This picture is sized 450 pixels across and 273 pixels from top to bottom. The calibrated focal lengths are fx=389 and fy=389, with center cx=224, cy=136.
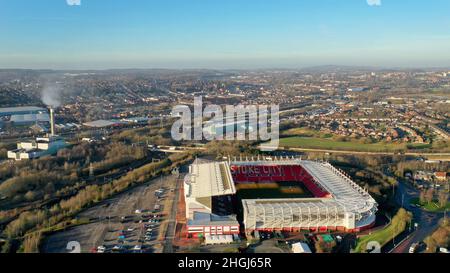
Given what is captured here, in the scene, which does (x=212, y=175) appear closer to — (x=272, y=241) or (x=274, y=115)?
(x=272, y=241)

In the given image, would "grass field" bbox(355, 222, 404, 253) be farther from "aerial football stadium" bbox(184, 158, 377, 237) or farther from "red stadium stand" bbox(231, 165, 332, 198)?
"red stadium stand" bbox(231, 165, 332, 198)

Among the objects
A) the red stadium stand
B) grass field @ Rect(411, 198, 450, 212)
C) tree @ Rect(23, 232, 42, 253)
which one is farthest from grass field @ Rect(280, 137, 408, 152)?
tree @ Rect(23, 232, 42, 253)

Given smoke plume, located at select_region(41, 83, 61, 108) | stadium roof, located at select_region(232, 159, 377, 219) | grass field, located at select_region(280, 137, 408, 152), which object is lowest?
grass field, located at select_region(280, 137, 408, 152)

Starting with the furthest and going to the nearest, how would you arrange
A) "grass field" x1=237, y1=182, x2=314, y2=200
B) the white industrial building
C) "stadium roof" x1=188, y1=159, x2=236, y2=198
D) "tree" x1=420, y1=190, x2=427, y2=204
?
the white industrial building, "grass field" x1=237, y1=182, x2=314, y2=200, "tree" x1=420, y1=190, x2=427, y2=204, "stadium roof" x1=188, y1=159, x2=236, y2=198

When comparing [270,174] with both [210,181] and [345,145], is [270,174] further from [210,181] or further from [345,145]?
[345,145]

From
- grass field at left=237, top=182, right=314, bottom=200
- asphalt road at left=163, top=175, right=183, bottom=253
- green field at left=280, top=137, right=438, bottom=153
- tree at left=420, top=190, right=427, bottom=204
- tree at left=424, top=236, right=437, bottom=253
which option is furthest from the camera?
green field at left=280, top=137, right=438, bottom=153

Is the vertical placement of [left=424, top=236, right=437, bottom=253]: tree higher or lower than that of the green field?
lower

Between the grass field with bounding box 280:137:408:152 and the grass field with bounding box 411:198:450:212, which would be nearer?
the grass field with bounding box 411:198:450:212
